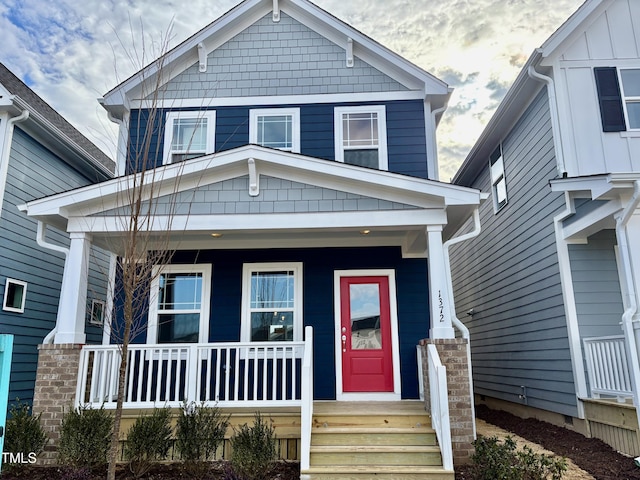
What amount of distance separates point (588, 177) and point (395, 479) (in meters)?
4.49

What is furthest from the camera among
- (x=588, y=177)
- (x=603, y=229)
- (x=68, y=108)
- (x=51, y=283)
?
(x=68, y=108)

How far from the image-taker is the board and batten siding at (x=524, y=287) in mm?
7629

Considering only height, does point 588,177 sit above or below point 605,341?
above

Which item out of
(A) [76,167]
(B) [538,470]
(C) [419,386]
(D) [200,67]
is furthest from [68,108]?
(B) [538,470]

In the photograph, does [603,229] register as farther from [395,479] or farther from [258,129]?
[258,129]

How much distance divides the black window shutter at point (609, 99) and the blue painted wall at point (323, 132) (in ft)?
9.28

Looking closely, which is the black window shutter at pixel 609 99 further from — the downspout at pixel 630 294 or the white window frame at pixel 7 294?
the white window frame at pixel 7 294

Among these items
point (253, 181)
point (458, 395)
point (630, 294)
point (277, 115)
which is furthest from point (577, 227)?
point (277, 115)

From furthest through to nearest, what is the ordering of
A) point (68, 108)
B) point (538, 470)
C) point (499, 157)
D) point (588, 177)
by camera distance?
point (68, 108) → point (499, 157) → point (588, 177) → point (538, 470)

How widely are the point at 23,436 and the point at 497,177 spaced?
956cm

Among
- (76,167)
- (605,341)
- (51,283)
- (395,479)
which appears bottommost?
(395,479)

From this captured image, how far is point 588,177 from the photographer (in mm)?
6223

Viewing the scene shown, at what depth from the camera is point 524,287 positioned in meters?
8.82

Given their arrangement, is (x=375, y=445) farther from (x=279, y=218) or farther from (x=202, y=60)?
(x=202, y=60)
